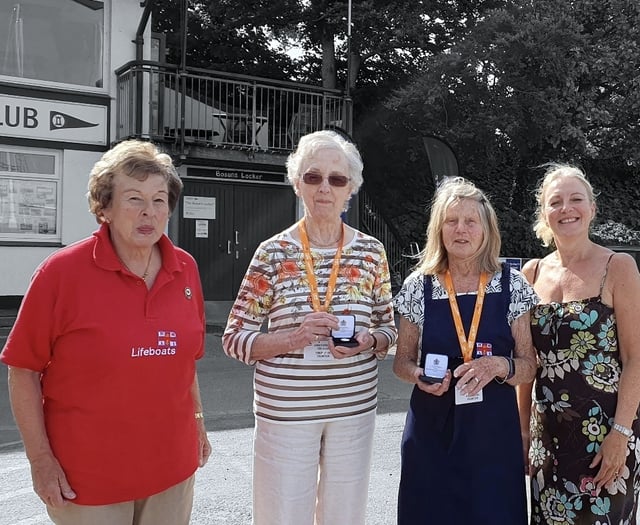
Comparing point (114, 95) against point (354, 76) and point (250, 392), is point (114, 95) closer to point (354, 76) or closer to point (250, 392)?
point (354, 76)

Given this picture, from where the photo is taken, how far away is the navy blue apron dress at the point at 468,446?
2.64 m

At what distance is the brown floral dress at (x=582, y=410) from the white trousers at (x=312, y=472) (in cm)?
77

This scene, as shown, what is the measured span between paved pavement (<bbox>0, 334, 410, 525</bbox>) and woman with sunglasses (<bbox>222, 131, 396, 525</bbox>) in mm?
1454

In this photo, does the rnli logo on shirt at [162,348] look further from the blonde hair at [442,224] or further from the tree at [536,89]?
the tree at [536,89]

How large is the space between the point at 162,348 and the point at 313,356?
24.7 inches

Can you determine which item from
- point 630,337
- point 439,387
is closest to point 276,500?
point 439,387

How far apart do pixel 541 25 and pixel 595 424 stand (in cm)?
1216

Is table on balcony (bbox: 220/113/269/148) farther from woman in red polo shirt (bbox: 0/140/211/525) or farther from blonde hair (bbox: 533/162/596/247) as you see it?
woman in red polo shirt (bbox: 0/140/211/525)

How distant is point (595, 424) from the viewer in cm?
269

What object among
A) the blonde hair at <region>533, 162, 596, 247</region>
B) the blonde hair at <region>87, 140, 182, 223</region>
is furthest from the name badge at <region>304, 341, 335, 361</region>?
the blonde hair at <region>533, 162, 596, 247</region>

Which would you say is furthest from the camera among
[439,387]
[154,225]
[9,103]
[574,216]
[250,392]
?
[9,103]

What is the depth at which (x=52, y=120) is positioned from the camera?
11.9 metres

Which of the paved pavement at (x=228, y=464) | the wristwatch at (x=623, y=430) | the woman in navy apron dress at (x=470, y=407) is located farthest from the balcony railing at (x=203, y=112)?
the wristwatch at (x=623, y=430)

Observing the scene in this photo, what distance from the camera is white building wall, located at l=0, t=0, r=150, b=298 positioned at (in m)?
11.6
